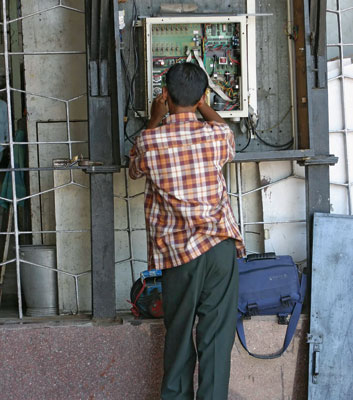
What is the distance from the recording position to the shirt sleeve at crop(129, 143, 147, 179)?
2.55 meters

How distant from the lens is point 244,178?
3.60 meters

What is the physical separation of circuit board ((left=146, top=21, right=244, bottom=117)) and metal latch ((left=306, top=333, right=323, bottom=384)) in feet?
4.24

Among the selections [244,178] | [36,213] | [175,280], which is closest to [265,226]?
[244,178]

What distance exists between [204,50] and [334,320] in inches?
63.7

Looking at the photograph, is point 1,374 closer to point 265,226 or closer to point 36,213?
point 36,213

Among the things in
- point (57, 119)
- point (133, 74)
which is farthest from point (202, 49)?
point (57, 119)

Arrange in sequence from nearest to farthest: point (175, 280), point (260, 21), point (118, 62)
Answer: point (175, 280) → point (118, 62) → point (260, 21)

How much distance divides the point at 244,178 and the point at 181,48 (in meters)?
0.90

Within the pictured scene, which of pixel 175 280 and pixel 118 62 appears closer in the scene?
pixel 175 280

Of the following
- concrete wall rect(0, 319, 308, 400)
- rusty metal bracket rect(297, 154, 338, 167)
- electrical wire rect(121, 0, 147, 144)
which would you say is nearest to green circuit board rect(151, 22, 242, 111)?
electrical wire rect(121, 0, 147, 144)

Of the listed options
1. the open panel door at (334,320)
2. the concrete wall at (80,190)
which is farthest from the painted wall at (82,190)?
the open panel door at (334,320)

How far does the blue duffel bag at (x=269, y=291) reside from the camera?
304 centimetres

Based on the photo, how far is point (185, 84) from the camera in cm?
251

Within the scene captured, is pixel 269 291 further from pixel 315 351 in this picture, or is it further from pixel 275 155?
pixel 275 155
